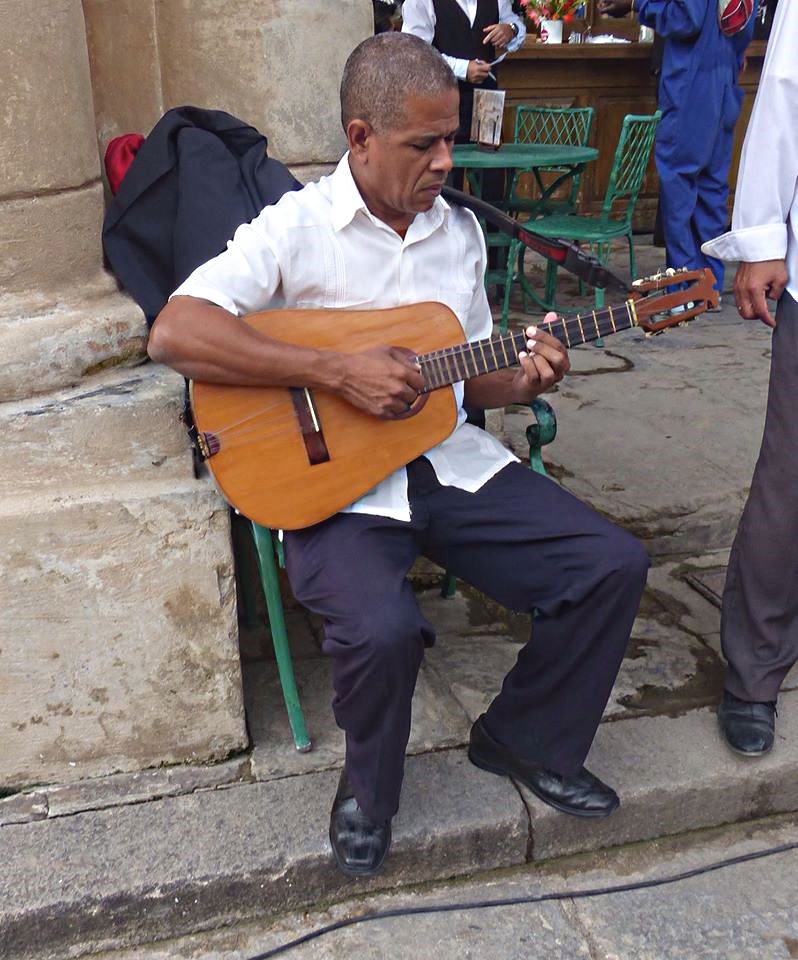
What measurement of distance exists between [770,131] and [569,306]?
3.83 metres

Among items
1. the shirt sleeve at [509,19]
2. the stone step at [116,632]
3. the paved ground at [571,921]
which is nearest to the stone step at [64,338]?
the stone step at [116,632]

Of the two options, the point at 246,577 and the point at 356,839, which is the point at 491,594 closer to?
the point at 356,839

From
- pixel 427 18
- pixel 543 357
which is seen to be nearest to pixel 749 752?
pixel 543 357

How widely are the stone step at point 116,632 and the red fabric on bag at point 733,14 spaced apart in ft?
14.4

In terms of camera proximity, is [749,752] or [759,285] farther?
[749,752]

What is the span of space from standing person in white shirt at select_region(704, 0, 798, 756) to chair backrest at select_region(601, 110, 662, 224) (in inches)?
119

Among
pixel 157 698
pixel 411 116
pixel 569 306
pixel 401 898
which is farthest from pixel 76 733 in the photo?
pixel 569 306

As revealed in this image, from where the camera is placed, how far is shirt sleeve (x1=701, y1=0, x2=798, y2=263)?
6.93ft

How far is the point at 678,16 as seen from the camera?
5.20 metres

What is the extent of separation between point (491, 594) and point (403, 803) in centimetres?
49

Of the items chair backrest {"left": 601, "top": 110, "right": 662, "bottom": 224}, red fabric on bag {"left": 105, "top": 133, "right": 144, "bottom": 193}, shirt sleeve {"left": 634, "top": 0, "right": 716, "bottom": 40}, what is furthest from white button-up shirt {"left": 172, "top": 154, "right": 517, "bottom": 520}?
shirt sleeve {"left": 634, "top": 0, "right": 716, "bottom": 40}

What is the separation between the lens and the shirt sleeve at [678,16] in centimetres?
516

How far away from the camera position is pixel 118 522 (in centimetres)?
214

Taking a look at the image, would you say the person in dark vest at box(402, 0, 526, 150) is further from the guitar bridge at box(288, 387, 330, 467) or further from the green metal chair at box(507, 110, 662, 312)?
the guitar bridge at box(288, 387, 330, 467)
